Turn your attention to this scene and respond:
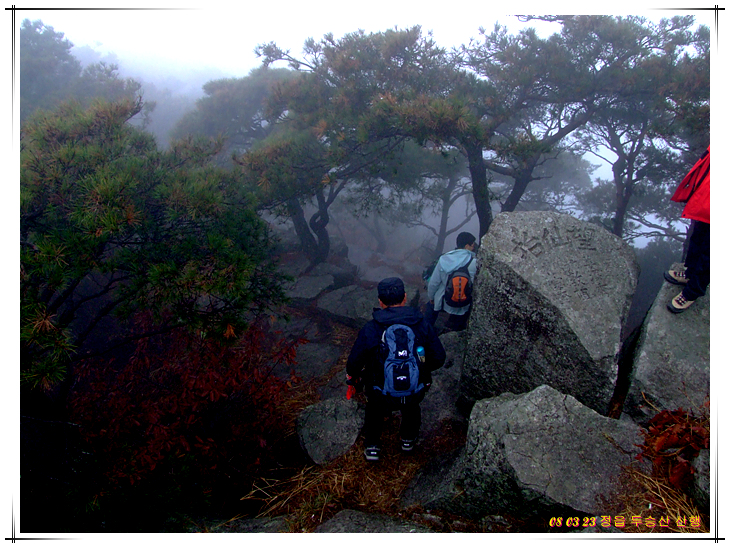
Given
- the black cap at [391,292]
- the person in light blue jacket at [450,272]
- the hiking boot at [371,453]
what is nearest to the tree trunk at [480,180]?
the person in light blue jacket at [450,272]

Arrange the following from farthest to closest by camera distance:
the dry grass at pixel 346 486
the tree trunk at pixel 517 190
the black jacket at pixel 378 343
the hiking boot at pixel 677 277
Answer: the tree trunk at pixel 517 190 < the hiking boot at pixel 677 277 < the black jacket at pixel 378 343 < the dry grass at pixel 346 486

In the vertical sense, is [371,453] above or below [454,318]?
below

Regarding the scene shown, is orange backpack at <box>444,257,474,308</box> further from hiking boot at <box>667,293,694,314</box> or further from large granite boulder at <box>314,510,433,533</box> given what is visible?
large granite boulder at <box>314,510,433,533</box>

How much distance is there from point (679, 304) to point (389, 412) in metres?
3.17

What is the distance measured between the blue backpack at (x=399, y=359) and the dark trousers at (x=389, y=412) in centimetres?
16

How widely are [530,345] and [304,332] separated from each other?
4646 mm

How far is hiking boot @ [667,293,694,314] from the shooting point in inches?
155

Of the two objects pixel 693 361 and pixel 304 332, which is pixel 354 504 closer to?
pixel 693 361

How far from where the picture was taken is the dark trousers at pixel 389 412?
3518 millimetres

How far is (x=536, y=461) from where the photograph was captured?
283 centimetres

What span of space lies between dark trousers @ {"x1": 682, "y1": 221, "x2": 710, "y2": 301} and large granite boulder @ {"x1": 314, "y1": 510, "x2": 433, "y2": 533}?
3.48m

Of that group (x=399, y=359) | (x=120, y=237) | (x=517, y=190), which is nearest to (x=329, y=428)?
(x=399, y=359)

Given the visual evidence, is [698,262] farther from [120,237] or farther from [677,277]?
[120,237]

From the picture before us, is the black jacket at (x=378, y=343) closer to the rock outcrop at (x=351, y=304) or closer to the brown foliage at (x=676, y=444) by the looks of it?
the brown foliage at (x=676, y=444)
